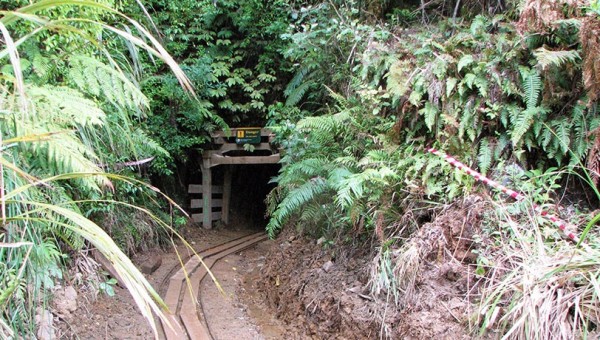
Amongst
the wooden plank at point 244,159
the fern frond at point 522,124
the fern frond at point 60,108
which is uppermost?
the fern frond at point 60,108

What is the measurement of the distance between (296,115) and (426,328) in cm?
454

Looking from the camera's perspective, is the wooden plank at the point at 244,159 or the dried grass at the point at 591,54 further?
the wooden plank at the point at 244,159

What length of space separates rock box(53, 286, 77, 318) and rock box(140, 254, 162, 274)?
5.35 ft

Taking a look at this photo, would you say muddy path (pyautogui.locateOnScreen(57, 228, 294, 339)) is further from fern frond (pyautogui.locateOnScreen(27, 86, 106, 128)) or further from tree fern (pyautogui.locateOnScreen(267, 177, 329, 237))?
fern frond (pyautogui.locateOnScreen(27, 86, 106, 128))

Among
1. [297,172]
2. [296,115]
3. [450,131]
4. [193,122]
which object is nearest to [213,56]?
[193,122]

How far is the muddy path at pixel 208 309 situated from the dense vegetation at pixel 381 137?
0.33 meters

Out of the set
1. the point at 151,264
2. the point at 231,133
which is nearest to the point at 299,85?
the point at 231,133

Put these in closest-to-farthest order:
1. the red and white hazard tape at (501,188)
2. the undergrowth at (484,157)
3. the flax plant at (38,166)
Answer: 1. the flax plant at (38,166)
2. the undergrowth at (484,157)
3. the red and white hazard tape at (501,188)

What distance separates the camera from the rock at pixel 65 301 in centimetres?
358

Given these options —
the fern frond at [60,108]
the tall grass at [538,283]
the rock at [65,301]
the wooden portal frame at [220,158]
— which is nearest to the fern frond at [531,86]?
the tall grass at [538,283]

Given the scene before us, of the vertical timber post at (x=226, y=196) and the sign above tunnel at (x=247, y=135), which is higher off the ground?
the sign above tunnel at (x=247, y=135)

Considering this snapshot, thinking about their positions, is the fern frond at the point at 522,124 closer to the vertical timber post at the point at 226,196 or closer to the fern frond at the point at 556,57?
the fern frond at the point at 556,57

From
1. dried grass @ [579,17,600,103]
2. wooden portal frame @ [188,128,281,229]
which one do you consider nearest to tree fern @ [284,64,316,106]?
wooden portal frame @ [188,128,281,229]

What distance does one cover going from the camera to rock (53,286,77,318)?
3.58 meters
